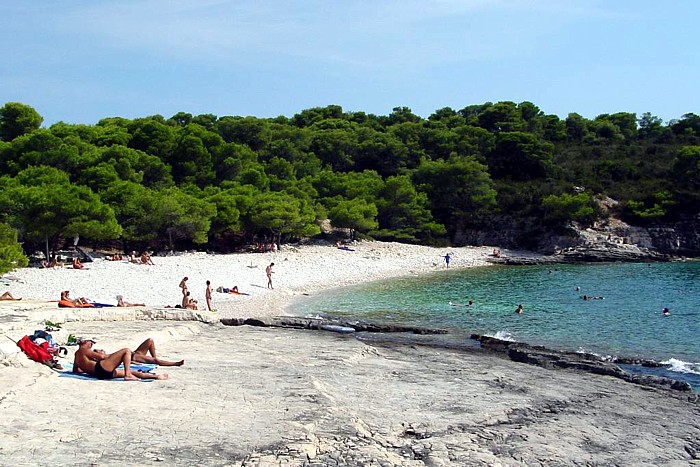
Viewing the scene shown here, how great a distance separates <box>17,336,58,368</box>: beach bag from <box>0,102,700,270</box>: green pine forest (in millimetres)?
11455

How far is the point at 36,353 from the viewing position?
1134 centimetres

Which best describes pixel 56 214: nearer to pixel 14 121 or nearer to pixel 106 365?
pixel 106 365

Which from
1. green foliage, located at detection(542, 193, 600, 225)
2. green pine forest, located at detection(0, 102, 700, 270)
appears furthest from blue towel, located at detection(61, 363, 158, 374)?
green foliage, located at detection(542, 193, 600, 225)

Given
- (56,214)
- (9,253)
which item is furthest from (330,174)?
(9,253)

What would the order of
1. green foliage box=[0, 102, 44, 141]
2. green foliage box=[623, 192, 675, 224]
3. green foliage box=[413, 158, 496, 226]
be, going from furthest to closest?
1. green foliage box=[413, 158, 496, 226]
2. green foliage box=[623, 192, 675, 224]
3. green foliage box=[0, 102, 44, 141]

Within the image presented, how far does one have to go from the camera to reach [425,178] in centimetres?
6412

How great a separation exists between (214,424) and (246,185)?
142ft

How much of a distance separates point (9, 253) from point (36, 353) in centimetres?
1171

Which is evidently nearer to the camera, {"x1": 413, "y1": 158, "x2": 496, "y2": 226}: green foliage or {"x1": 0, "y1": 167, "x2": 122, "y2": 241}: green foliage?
{"x1": 0, "y1": 167, "x2": 122, "y2": 241}: green foliage

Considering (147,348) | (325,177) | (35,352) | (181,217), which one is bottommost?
(147,348)

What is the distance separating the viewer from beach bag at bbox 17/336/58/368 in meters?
11.3

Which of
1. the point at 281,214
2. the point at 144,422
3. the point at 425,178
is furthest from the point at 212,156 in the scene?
the point at 144,422

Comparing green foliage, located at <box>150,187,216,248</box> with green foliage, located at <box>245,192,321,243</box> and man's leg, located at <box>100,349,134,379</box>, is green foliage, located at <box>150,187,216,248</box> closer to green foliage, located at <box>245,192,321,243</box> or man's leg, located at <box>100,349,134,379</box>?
green foliage, located at <box>245,192,321,243</box>

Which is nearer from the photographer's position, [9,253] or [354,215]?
[9,253]
